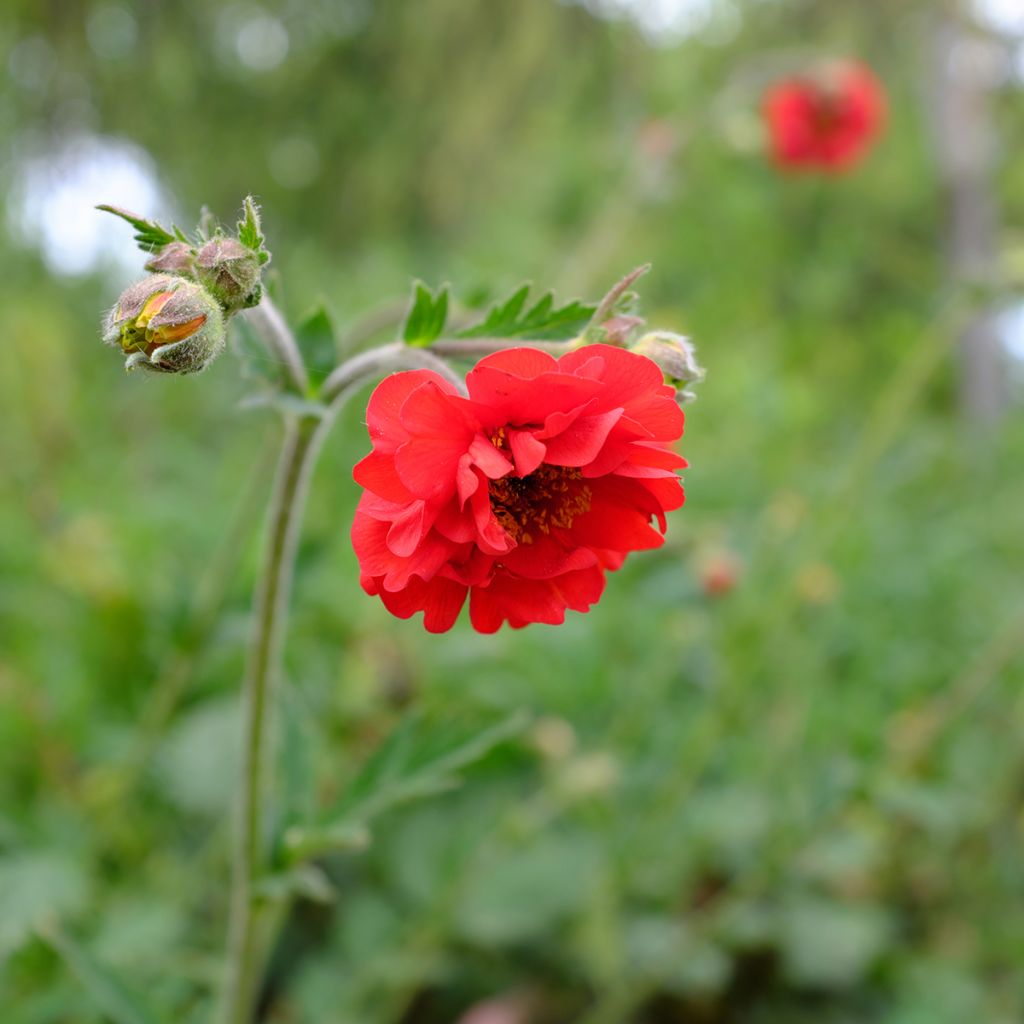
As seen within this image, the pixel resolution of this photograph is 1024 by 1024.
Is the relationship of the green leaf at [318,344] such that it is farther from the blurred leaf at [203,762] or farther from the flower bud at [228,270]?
the blurred leaf at [203,762]

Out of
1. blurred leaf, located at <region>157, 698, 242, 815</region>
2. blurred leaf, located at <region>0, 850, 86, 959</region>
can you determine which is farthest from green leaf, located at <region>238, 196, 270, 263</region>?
blurred leaf, located at <region>157, 698, 242, 815</region>

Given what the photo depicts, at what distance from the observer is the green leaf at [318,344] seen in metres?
1.03

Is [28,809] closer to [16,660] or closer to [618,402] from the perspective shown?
[16,660]

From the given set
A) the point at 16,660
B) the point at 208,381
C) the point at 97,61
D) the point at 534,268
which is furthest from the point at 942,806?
the point at 97,61

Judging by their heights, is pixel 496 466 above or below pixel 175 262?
below

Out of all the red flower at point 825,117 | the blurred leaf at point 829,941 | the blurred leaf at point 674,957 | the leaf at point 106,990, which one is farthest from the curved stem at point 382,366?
the red flower at point 825,117

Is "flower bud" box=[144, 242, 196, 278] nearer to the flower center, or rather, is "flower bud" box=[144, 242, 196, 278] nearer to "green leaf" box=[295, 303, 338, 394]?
"green leaf" box=[295, 303, 338, 394]

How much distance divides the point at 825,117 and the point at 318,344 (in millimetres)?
2824

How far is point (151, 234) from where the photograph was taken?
32.6 inches

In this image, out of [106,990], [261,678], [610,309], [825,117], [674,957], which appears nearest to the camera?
[610,309]

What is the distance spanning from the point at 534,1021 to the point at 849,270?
8.41 meters

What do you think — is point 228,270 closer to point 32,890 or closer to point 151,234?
point 151,234

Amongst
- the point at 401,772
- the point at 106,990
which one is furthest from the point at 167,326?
the point at 106,990

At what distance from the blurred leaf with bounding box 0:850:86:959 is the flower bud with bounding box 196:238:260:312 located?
41.7 inches
